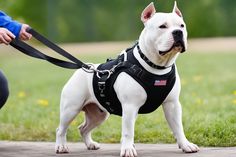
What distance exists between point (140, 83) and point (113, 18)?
24672 mm

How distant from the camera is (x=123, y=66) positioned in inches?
198

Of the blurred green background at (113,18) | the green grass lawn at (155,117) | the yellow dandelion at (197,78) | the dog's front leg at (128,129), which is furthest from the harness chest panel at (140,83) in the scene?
the blurred green background at (113,18)

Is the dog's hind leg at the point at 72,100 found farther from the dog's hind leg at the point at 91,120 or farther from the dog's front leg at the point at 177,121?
the dog's front leg at the point at 177,121

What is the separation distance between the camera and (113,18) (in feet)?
96.4

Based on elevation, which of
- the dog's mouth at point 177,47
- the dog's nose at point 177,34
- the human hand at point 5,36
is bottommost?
the dog's mouth at point 177,47

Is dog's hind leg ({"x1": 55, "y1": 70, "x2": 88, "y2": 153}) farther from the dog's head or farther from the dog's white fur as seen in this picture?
the dog's head

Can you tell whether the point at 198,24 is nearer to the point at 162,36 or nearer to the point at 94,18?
the point at 94,18

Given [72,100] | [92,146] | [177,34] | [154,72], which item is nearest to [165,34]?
[177,34]

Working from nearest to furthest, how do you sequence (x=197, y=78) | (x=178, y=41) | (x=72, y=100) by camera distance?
(x=178, y=41) → (x=72, y=100) → (x=197, y=78)

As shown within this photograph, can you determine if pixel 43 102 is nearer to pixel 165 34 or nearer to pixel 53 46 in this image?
pixel 53 46

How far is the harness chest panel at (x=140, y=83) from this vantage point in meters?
4.91

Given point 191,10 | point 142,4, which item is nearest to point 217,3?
point 191,10

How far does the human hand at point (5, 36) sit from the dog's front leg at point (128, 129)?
1119 mm

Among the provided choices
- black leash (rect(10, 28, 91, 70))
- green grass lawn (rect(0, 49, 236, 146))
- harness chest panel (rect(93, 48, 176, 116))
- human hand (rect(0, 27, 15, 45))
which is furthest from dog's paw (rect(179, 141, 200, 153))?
human hand (rect(0, 27, 15, 45))
